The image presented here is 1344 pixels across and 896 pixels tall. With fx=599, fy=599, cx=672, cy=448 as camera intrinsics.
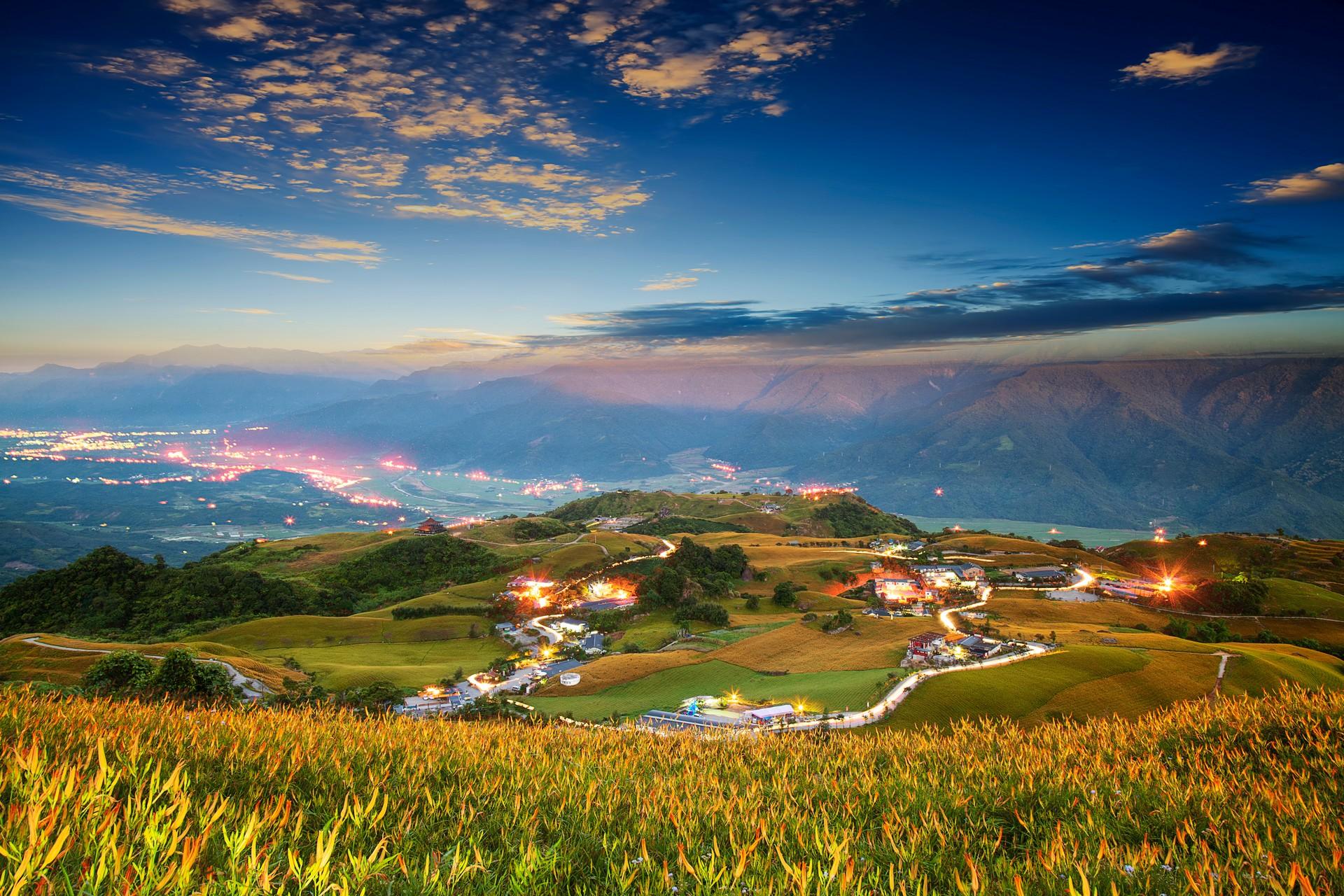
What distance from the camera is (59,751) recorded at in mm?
6578

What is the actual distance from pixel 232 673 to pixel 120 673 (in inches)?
486

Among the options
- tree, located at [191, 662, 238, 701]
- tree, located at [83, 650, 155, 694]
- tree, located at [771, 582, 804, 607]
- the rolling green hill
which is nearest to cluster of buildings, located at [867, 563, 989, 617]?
tree, located at [771, 582, 804, 607]

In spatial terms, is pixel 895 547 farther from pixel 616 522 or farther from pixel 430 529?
pixel 430 529

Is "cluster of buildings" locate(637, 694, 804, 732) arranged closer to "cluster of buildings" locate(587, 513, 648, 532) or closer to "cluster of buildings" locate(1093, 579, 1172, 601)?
"cluster of buildings" locate(1093, 579, 1172, 601)

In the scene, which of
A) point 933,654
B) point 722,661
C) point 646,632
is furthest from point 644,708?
point 646,632

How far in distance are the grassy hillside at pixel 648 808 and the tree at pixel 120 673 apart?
20822 millimetres

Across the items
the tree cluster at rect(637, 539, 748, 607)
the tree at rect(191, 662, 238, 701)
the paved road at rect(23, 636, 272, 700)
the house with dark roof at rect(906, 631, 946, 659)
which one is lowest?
the tree cluster at rect(637, 539, 748, 607)

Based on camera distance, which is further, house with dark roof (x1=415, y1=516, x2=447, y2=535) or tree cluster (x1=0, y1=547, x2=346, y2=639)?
house with dark roof (x1=415, y1=516, x2=447, y2=535)

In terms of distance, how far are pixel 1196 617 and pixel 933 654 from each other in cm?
4678

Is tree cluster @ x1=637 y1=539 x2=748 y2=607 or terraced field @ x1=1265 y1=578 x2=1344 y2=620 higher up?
tree cluster @ x1=637 y1=539 x2=748 y2=607

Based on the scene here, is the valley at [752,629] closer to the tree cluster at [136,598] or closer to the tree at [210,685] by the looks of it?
the tree cluster at [136,598]

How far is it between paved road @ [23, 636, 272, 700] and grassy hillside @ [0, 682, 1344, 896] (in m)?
31.7

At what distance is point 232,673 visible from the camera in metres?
39.0

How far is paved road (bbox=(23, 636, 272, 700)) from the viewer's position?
120ft
